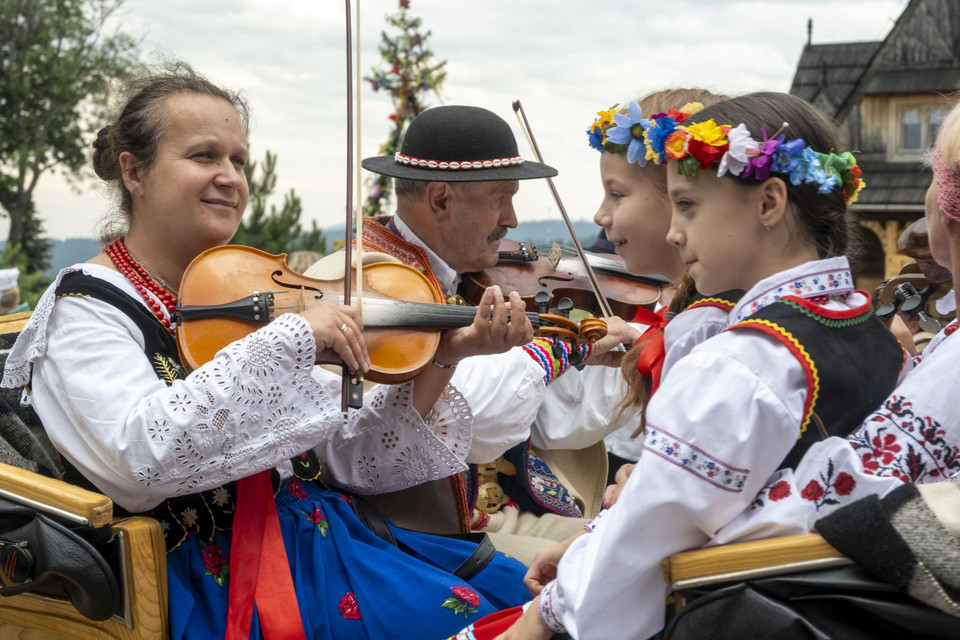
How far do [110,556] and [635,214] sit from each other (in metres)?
1.26

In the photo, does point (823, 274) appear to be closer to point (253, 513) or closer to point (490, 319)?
point (490, 319)

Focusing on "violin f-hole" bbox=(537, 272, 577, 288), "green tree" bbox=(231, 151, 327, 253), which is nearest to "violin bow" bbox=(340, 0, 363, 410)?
"violin f-hole" bbox=(537, 272, 577, 288)

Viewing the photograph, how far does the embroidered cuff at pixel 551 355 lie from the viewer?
265 centimetres

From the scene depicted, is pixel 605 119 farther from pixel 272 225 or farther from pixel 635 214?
pixel 272 225

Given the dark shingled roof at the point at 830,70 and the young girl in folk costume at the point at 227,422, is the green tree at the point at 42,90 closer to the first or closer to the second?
the dark shingled roof at the point at 830,70

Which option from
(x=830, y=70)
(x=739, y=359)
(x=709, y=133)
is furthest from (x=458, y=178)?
(x=830, y=70)

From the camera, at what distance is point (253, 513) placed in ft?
6.51

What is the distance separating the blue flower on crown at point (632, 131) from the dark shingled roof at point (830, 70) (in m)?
13.1

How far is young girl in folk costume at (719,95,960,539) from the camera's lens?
1359 millimetres

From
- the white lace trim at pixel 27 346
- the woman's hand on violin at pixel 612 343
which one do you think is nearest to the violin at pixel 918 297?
the woman's hand on violin at pixel 612 343

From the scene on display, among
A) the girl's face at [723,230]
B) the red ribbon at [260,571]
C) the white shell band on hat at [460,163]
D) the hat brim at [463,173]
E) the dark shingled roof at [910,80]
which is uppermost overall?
the dark shingled roof at [910,80]

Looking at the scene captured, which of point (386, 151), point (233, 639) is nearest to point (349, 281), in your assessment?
point (233, 639)

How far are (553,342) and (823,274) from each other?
4.15 feet

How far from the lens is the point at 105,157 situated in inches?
89.4
